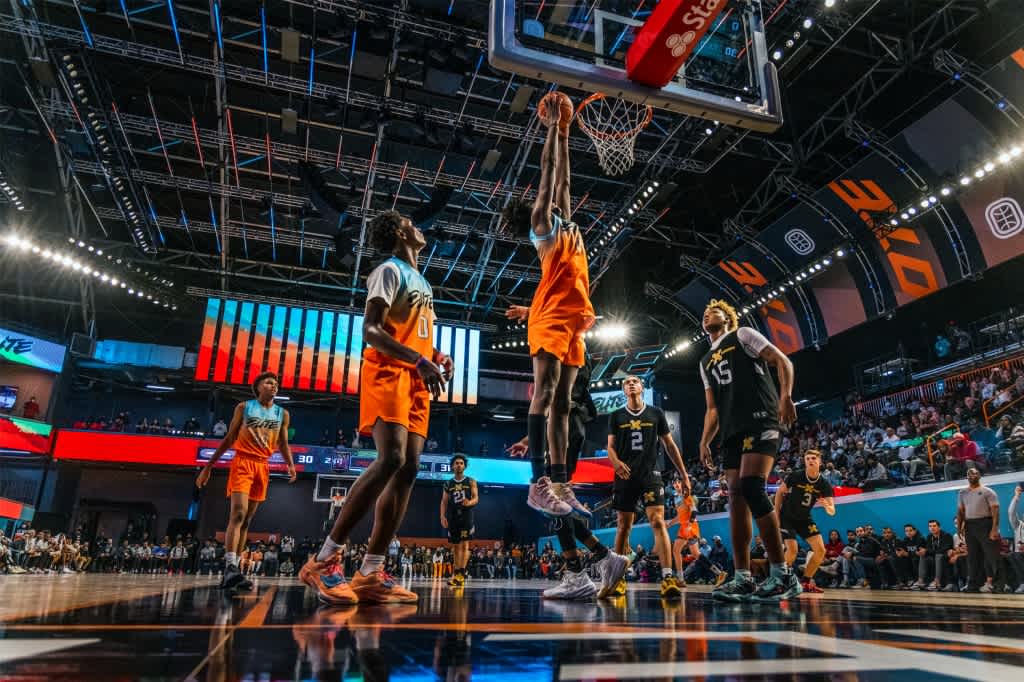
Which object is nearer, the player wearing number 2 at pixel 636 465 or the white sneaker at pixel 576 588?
the white sneaker at pixel 576 588

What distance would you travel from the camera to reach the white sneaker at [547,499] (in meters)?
3.37

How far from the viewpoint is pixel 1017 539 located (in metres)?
7.76

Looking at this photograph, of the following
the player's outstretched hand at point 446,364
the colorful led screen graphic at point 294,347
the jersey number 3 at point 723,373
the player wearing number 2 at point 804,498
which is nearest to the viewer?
the player's outstretched hand at point 446,364

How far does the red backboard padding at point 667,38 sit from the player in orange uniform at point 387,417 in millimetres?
2992

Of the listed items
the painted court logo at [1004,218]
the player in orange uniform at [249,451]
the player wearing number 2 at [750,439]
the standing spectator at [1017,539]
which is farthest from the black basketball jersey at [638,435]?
the painted court logo at [1004,218]

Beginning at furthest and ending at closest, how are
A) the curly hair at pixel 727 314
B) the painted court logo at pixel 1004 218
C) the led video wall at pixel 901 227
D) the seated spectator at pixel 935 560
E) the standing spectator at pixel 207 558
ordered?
the standing spectator at pixel 207 558 < the painted court logo at pixel 1004 218 < the led video wall at pixel 901 227 < the seated spectator at pixel 935 560 < the curly hair at pixel 727 314

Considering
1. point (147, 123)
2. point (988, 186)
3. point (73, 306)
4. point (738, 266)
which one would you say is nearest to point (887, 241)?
point (988, 186)

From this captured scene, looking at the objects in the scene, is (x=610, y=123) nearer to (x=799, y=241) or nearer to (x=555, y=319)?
(x=555, y=319)

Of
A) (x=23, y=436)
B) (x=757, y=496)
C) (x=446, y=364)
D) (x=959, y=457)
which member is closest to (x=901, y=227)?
(x=959, y=457)

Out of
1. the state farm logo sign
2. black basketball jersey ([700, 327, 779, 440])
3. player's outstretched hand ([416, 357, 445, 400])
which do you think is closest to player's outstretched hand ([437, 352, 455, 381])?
player's outstretched hand ([416, 357, 445, 400])

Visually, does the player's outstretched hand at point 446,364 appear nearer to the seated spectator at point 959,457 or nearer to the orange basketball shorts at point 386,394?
the orange basketball shorts at point 386,394

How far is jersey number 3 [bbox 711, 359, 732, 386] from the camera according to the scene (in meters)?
3.99

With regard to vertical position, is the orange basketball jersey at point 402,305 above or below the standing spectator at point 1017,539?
above

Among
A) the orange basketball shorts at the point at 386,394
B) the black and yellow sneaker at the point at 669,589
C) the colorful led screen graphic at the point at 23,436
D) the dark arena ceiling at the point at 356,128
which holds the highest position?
the dark arena ceiling at the point at 356,128
